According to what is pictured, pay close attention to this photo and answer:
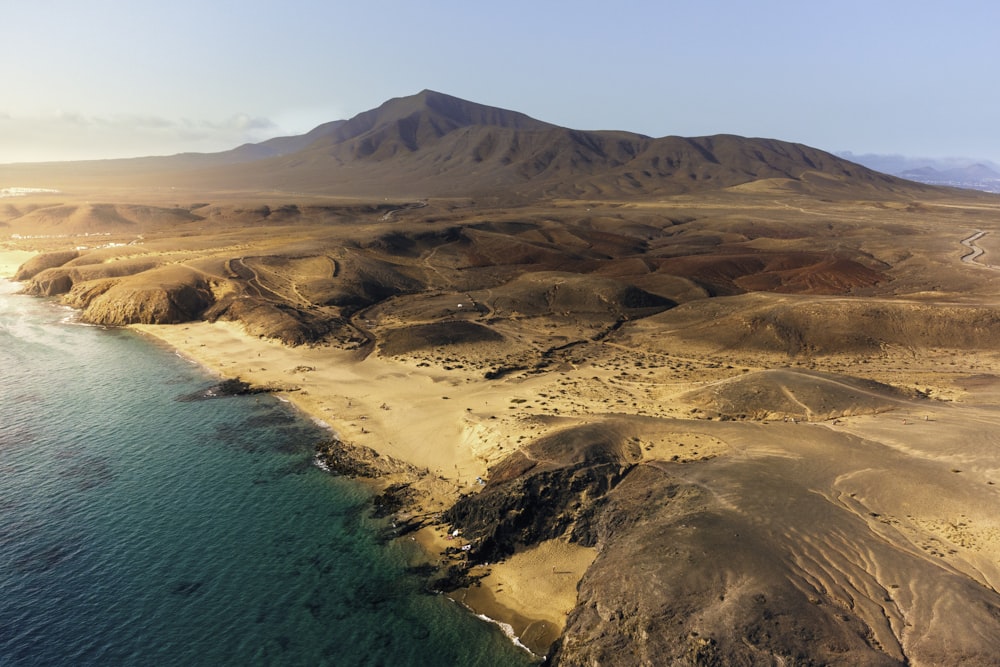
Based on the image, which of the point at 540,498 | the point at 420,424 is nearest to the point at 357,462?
the point at 420,424

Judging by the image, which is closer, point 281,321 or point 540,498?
point 540,498

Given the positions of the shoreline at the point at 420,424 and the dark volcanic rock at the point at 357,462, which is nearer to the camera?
the shoreline at the point at 420,424

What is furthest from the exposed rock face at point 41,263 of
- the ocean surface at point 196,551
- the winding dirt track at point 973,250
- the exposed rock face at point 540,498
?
the winding dirt track at point 973,250

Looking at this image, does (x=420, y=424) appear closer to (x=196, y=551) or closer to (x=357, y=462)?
(x=357, y=462)

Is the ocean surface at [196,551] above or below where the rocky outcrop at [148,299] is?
below

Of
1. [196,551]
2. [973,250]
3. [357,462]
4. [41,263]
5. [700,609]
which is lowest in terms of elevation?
[196,551]

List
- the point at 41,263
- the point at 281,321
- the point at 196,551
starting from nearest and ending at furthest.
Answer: the point at 196,551 < the point at 281,321 < the point at 41,263

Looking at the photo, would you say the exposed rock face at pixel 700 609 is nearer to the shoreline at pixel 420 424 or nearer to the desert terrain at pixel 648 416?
the desert terrain at pixel 648 416
